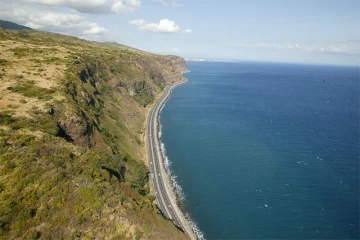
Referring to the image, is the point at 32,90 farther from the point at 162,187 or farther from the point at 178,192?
the point at 178,192

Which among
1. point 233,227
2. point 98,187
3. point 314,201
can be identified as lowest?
point 233,227

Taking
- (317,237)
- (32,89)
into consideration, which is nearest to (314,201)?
(317,237)

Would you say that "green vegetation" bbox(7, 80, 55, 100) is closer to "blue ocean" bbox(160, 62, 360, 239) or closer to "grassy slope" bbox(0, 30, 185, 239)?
"grassy slope" bbox(0, 30, 185, 239)

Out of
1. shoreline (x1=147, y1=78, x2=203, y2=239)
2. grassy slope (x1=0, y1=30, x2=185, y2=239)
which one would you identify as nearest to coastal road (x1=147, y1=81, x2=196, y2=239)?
shoreline (x1=147, y1=78, x2=203, y2=239)

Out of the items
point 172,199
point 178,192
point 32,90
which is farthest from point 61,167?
point 178,192

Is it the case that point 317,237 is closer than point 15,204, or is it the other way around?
point 15,204

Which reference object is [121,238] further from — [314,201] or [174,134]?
[174,134]

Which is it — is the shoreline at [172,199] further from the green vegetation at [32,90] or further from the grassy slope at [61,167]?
the green vegetation at [32,90]

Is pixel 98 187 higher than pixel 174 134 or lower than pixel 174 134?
higher
